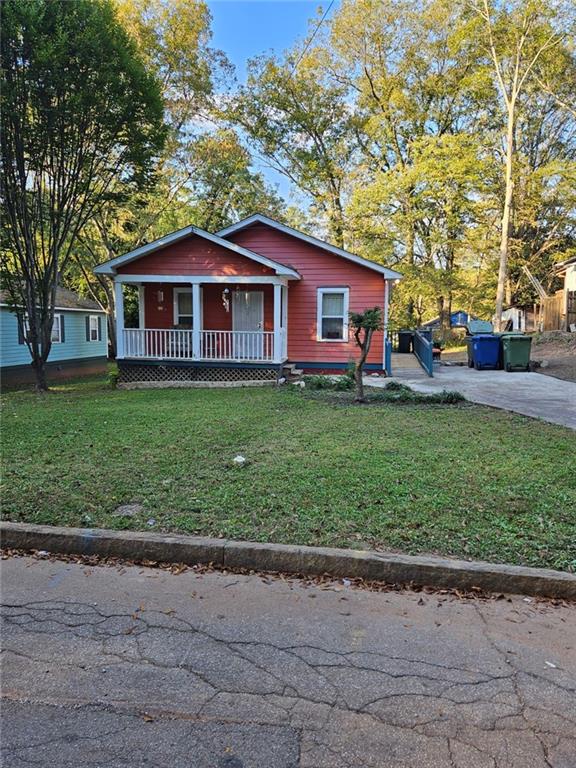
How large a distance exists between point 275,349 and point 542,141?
2472 cm

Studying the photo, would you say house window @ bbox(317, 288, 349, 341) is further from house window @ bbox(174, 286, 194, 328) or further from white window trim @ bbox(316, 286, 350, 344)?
house window @ bbox(174, 286, 194, 328)

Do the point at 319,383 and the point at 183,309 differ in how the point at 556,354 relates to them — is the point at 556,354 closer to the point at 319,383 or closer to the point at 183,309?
the point at 319,383

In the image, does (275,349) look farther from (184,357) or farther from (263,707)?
(263,707)

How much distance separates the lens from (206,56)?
2314 cm

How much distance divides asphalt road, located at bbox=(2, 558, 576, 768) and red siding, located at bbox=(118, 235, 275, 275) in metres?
11.7

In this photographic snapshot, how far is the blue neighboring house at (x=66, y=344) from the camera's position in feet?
61.3

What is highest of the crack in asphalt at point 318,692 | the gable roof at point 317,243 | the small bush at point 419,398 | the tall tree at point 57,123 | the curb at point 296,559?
the tall tree at point 57,123

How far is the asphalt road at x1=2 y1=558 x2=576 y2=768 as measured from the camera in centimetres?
194

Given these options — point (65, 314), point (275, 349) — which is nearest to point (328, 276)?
point (275, 349)

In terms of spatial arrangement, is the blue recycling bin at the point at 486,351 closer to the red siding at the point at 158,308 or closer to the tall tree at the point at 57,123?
the red siding at the point at 158,308

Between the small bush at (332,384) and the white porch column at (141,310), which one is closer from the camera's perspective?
the small bush at (332,384)

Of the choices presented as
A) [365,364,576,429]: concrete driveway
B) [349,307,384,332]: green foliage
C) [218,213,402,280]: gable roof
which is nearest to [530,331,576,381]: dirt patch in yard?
[365,364,576,429]: concrete driveway

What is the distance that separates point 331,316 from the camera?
1555cm

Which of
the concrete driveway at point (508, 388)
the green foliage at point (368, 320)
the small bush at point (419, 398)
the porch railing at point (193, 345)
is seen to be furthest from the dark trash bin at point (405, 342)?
the green foliage at point (368, 320)
